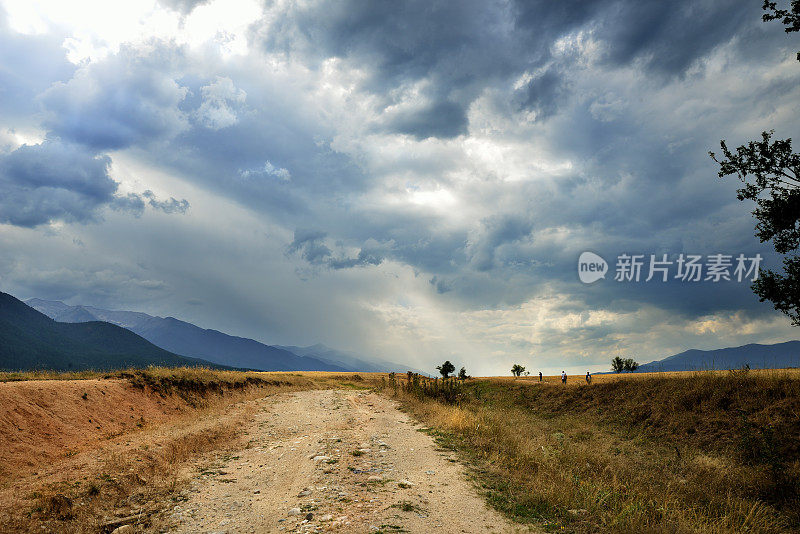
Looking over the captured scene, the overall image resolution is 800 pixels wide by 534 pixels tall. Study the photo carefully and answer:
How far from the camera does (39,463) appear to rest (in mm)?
13125

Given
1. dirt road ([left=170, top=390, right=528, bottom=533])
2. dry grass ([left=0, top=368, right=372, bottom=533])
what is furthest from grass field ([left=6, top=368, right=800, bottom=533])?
dirt road ([left=170, top=390, right=528, bottom=533])

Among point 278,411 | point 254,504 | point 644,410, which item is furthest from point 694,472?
point 278,411

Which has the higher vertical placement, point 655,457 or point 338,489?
point 338,489

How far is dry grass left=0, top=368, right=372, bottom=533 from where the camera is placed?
352 inches

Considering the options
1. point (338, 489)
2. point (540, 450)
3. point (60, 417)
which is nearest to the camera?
point (338, 489)

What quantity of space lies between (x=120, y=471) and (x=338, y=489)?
23.2 ft

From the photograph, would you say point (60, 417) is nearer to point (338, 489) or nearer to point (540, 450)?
point (338, 489)

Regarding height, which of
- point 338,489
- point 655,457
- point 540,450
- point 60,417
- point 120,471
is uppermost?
point 540,450

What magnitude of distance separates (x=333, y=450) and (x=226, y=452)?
15.0ft

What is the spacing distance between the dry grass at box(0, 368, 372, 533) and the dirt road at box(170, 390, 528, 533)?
1.05 meters

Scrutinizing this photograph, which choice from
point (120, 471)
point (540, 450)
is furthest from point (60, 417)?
point (540, 450)

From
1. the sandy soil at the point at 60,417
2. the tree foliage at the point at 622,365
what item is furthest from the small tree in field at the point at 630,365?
the sandy soil at the point at 60,417

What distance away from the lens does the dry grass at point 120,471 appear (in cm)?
894

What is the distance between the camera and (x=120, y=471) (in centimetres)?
1153
